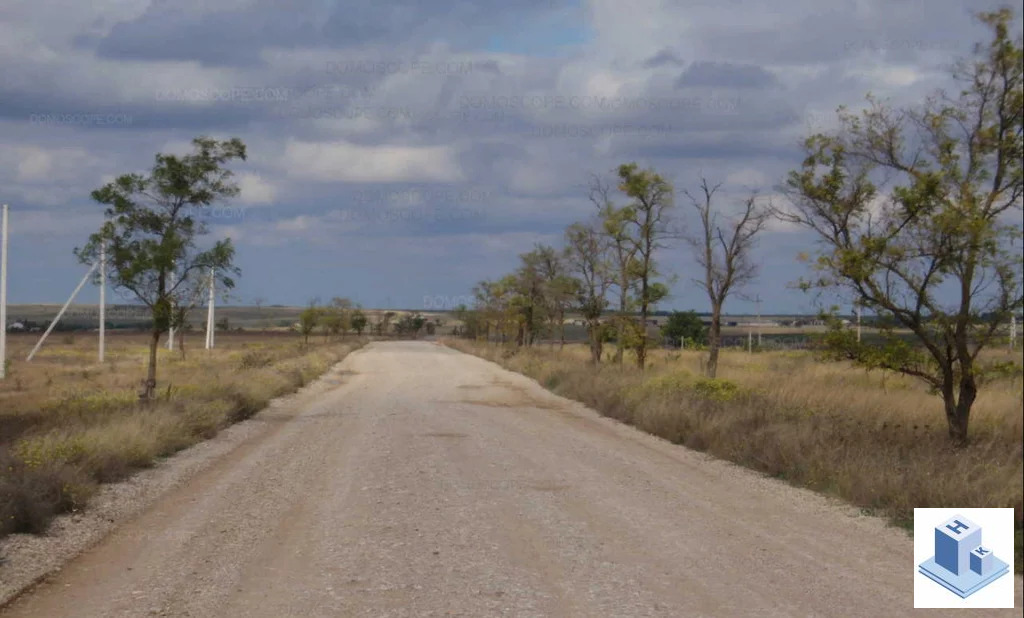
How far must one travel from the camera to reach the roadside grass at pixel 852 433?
959 cm

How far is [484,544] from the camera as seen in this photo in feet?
26.7

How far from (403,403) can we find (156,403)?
808 centimetres

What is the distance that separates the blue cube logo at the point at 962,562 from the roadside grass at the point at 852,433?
296mm

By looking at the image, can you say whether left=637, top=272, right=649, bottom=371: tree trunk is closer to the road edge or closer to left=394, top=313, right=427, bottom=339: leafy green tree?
the road edge

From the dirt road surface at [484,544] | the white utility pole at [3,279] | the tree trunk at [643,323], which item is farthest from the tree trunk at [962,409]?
the white utility pole at [3,279]

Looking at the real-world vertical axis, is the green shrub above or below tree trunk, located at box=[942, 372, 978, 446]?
below

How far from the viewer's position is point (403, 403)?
81.6ft

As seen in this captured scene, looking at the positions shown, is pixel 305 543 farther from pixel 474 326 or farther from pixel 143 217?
pixel 474 326

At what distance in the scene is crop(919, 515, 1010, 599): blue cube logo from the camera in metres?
7.13

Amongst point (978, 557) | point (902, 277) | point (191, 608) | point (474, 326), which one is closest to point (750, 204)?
point (902, 277)

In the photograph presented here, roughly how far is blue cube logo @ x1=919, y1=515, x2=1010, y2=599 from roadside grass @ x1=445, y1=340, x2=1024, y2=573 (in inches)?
11.6

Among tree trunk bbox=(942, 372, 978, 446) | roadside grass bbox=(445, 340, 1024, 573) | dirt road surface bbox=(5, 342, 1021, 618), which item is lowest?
dirt road surface bbox=(5, 342, 1021, 618)

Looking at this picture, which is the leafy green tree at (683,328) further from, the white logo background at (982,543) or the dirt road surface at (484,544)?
the white logo background at (982,543)

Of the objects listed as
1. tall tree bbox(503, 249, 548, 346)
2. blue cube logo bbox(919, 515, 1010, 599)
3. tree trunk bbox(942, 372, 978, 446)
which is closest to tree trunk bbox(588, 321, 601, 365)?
tall tree bbox(503, 249, 548, 346)
